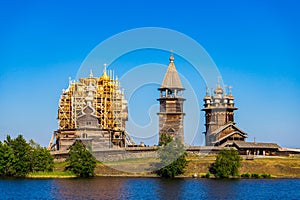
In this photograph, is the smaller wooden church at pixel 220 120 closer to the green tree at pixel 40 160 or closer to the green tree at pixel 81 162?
the green tree at pixel 81 162

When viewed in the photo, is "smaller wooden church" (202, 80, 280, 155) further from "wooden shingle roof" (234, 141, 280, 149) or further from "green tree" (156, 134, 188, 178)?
"green tree" (156, 134, 188, 178)

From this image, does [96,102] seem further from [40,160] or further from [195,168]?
[195,168]

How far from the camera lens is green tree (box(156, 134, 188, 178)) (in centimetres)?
7769

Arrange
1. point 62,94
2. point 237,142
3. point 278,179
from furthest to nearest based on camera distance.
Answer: point 62,94 < point 237,142 < point 278,179

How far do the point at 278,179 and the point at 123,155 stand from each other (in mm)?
26117

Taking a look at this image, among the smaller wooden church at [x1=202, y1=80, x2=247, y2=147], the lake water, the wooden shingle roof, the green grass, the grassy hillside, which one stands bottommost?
the lake water

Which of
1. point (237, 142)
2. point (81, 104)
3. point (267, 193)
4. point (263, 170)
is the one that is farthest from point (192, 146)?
point (267, 193)

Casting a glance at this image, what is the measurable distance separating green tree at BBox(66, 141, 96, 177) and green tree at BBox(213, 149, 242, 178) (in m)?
18.1

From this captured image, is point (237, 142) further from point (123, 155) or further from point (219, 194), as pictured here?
point (219, 194)

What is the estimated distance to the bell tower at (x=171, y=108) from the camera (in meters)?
97.3

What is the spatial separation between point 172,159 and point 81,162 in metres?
13.3

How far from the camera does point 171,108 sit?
322 feet

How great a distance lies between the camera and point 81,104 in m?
101

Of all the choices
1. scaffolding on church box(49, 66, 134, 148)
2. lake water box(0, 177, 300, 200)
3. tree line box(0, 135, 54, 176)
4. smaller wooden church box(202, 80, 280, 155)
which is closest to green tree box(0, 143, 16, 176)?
tree line box(0, 135, 54, 176)
